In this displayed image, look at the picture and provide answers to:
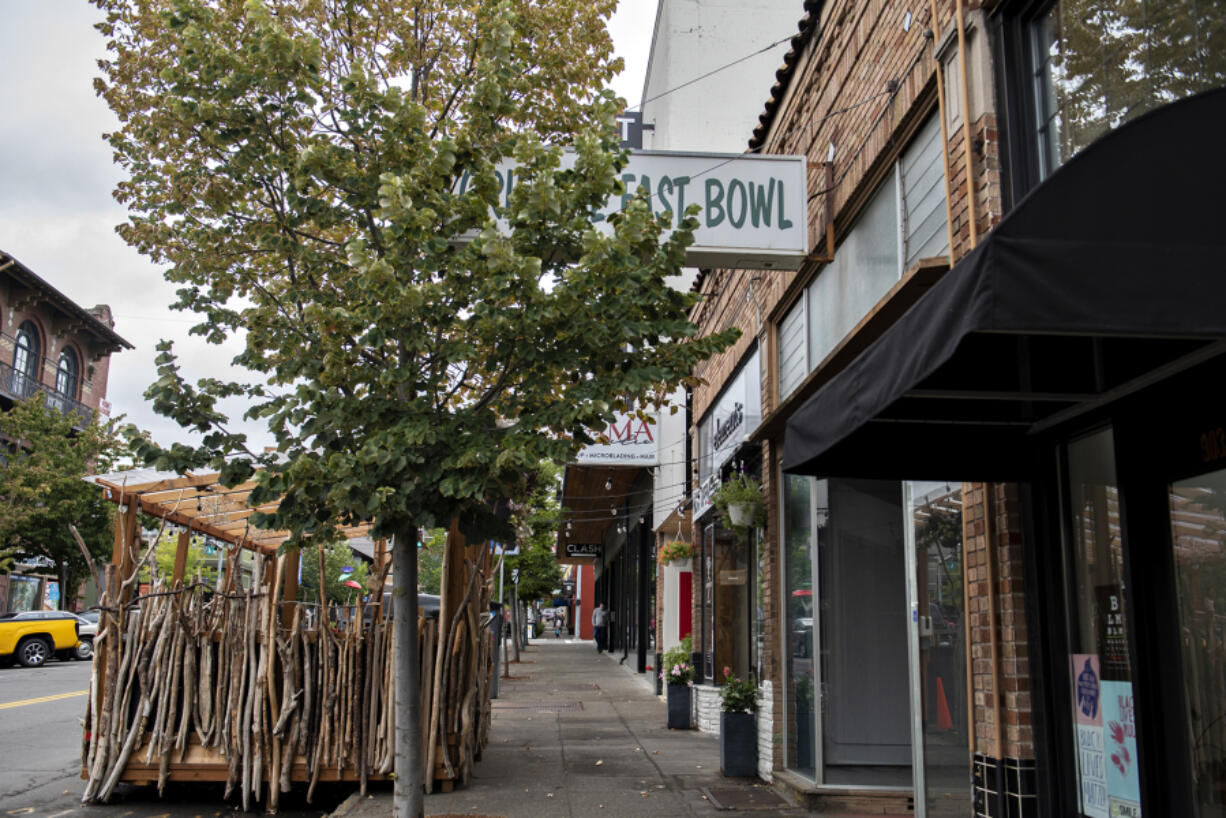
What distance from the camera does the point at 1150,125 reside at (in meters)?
3.02

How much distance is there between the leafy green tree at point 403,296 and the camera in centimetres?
541

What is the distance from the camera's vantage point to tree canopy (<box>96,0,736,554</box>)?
5.40 m

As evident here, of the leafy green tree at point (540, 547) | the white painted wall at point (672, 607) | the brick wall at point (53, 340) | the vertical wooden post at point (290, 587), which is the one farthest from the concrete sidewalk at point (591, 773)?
the brick wall at point (53, 340)

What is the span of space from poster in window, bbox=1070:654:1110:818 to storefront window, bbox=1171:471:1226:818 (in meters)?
0.48

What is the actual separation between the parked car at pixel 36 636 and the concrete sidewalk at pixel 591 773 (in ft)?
51.1

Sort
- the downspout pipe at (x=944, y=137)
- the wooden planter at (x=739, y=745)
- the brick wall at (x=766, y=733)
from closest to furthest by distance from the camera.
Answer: the downspout pipe at (x=944, y=137), the brick wall at (x=766, y=733), the wooden planter at (x=739, y=745)

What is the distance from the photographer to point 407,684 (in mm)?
5957

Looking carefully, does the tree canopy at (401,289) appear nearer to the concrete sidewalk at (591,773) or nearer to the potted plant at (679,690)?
the concrete sidewalk at (591,773)

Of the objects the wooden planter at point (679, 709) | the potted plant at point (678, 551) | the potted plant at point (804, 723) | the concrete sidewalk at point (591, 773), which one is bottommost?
the concrete sidewalk at point (591, 773)

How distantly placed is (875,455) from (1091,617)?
4.06ft

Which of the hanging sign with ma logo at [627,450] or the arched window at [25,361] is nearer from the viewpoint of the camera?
the hanging sign with ma logo at [627,450]

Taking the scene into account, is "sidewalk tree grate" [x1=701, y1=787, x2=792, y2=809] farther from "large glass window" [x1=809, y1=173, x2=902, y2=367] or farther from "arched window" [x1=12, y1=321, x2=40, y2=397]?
"arched window" [x1=12, y1=321, x2=40, y2=397]

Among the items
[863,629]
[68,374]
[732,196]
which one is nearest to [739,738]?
[863,629]

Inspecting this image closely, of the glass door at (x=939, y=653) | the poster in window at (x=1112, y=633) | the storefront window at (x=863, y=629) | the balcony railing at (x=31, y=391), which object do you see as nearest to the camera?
the poster in window at (x=1112, y=633)
